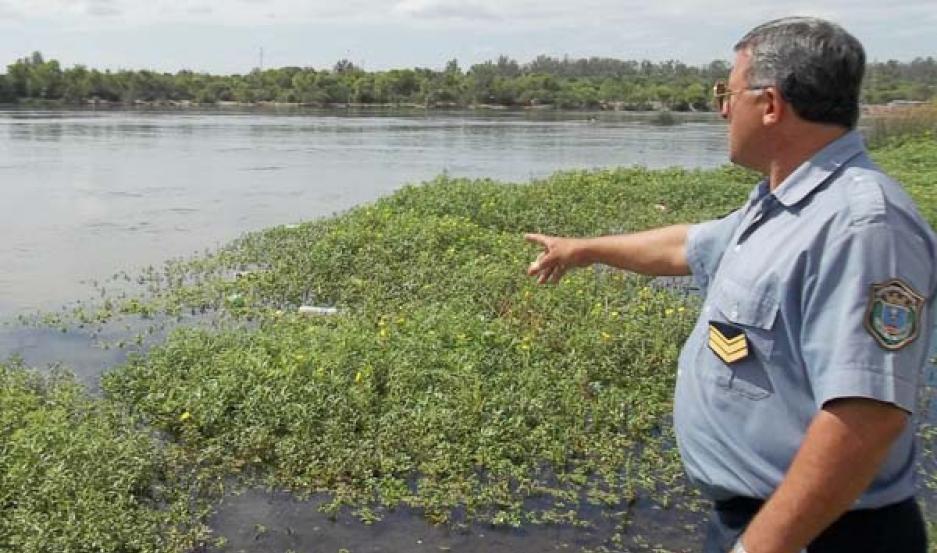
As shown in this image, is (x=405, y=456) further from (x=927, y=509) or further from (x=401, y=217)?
(x=401, y=217)

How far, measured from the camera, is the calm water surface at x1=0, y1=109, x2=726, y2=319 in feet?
45.5

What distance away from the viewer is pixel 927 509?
518 cm

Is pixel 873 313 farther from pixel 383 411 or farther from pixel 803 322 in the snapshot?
pixel 383 411

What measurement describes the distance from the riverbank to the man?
299 centimetres

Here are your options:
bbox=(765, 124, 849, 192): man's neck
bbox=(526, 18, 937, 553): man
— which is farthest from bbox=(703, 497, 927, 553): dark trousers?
bbox=(765, 124, 849, 192): man's neck

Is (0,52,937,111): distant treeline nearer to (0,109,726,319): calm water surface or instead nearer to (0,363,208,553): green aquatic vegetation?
(0,109,726,319): calm water surface

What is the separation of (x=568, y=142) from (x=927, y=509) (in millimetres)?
34565

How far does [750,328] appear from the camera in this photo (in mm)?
2027

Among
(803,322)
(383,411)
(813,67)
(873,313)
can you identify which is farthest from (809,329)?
(383,411)

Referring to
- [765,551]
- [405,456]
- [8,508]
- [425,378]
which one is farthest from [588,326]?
[765,551]

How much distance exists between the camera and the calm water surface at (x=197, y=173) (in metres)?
13.9

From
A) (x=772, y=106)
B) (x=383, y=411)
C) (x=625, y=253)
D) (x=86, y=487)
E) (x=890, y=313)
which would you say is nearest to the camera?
(x=890, y=313)

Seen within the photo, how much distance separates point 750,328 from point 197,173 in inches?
952

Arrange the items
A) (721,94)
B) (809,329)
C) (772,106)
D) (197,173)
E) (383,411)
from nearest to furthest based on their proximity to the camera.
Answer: (809,329)
(772,106)
(721,94)
(383,411)
(197,173)
